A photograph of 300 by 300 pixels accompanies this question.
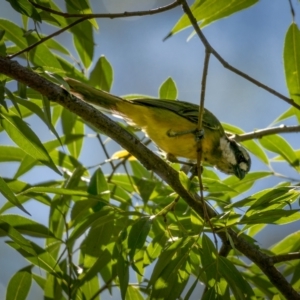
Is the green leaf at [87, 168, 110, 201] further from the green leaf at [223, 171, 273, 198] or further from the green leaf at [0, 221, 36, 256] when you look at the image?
the green leaf at [223, 171, 273, 198]

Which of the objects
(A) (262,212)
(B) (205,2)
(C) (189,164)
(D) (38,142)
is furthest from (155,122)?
(A) (262,212)

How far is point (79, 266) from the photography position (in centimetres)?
210

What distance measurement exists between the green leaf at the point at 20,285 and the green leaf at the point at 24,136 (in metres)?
0.38

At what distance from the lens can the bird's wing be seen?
2.46 meters

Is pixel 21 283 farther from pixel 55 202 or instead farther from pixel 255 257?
pixel 255 257

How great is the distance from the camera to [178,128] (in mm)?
2566

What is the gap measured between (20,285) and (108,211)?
38cm

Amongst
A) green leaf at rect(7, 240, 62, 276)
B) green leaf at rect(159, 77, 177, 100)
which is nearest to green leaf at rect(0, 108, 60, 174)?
green leaf at rect(7, 240, 62, 276)

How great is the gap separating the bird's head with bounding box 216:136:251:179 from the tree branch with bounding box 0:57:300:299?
83 centimetres

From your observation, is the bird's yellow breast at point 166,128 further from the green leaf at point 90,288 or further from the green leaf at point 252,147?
the green leaf at point 90,288

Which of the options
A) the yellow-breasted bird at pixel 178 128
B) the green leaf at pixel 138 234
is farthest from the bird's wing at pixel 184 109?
the green leaf at pixel 138 234

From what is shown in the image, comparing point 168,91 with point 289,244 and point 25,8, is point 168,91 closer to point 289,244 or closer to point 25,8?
point 289,244

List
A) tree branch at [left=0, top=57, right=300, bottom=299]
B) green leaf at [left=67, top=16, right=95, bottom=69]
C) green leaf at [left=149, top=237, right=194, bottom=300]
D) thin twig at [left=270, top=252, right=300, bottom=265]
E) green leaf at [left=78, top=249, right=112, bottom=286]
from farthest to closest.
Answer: green leaf at [left=67, top=16, right=95, bottom=69], green leaf at [left=78, top=249, right=112, bottom=286], thin twig at [left=270, top=252, right=300, bottom=265], green leaf at [left=149, top=237, right=194, bottom=300], tree branch at [left=0, top=57, right=300, bottom=299]

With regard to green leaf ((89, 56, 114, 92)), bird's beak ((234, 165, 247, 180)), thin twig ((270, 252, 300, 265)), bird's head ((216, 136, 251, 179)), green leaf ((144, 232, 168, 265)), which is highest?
green leaf ((89, 56, 114, 92))
